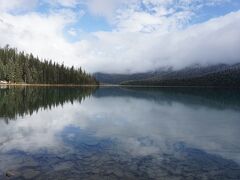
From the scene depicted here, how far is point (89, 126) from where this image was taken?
34.4 metres

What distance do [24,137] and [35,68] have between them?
174 meters

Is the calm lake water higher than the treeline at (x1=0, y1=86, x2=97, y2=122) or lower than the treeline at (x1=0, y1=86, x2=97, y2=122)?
lower

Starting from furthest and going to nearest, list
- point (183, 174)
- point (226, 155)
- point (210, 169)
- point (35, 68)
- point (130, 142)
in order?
point (35, 68) → point (130, 142) → point (226, 155) → point (210, 169) → point (183, 174)

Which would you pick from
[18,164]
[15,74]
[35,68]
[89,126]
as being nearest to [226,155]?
[18,164]

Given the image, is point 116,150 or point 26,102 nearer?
point 116,150

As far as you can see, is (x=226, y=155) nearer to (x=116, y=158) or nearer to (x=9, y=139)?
(x=116, y=158)

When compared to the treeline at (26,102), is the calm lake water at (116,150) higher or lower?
lower

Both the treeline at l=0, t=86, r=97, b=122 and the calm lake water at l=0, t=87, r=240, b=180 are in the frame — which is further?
the treeline at l=0, t=86, r=97, b=122

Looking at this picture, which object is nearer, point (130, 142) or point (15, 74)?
point (130, 142)

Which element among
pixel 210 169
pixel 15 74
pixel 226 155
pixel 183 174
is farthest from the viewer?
pixel 15 74

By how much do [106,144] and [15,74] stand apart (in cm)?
15917

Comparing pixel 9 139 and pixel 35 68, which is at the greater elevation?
pixel 35 68

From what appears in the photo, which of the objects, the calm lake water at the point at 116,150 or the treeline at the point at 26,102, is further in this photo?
the treeline at the point at 26,102

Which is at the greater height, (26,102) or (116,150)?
(26,102)
